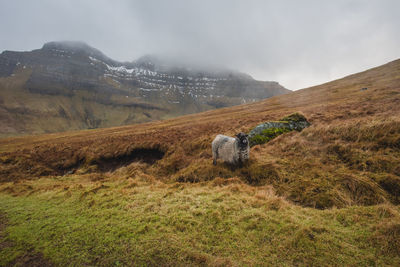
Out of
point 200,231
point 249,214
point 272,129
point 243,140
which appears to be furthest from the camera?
point 272,129

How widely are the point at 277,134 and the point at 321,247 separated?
9579 millimetres

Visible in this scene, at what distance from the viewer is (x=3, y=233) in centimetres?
512

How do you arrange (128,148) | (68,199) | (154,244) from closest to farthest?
(154,244) → (68,199) → (128,148)

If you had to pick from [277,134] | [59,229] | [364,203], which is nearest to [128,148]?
[59,229]

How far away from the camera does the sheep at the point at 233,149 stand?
8750 mm

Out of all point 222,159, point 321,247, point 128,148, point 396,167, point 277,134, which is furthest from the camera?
point 128,148

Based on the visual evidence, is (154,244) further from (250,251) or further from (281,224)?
(281,224)

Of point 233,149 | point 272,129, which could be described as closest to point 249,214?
point 233,149

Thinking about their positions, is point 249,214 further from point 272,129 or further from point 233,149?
point 272,129

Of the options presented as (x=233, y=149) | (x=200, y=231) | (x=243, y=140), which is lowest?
(x=200, y=231)

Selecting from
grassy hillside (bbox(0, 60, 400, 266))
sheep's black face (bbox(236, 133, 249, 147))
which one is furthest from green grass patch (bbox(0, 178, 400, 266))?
sheep's black face (bbox(236, 133, 249, 147))

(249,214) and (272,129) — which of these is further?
(272,129)

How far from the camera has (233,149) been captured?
9.17m

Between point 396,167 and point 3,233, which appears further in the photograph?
point 396,167
